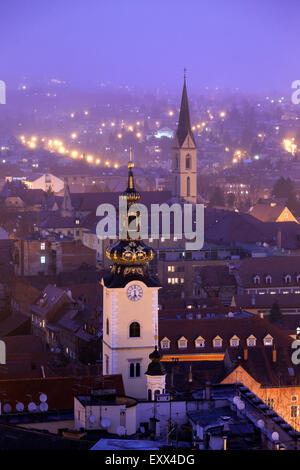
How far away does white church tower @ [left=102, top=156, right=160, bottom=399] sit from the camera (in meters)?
30.2

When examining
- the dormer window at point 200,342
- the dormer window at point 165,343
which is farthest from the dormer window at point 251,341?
the dormer window at point 165,343

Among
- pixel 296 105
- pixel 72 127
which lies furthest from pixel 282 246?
pixel 72 127

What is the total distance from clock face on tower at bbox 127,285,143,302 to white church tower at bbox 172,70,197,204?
157 ft

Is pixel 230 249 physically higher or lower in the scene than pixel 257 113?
lower

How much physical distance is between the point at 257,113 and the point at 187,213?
113587mm

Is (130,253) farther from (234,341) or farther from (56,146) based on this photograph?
(56,146)

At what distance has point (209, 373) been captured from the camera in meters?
35.2

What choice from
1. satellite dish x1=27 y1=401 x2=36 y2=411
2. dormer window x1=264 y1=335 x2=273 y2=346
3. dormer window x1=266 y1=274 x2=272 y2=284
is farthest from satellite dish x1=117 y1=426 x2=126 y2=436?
dormer window x1=266 y1=274 x2=272 y2=284

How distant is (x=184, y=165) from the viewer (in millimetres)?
79500

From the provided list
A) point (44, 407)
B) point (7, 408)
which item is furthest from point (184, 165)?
point (44, 407)

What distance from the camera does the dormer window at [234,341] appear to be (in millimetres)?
37812

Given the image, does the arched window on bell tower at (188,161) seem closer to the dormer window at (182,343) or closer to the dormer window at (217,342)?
the dormer window at (217,342)

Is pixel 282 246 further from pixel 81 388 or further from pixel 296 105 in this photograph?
pixel 296 105

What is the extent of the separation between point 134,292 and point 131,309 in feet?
1.27
